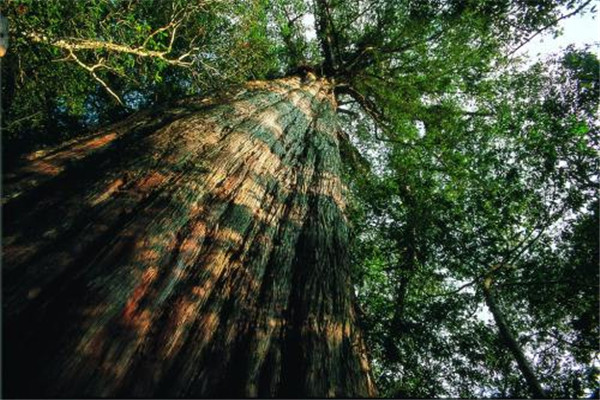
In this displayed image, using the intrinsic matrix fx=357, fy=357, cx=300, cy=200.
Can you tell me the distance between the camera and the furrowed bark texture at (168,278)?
2.75 feet

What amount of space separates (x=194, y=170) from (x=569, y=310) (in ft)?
26.3

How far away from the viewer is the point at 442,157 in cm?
814

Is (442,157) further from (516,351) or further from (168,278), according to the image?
(168,278)

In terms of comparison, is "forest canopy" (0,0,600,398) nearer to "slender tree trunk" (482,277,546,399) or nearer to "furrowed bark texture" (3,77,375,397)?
"slender tree trunk" (482,277,546,399)

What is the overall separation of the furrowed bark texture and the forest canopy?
3.98 meters

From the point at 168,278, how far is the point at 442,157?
26.2ft

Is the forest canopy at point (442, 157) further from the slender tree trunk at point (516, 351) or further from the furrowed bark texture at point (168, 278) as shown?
the furrowed bark texture at point (168, 278)

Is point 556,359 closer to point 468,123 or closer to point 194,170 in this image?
point 468,123

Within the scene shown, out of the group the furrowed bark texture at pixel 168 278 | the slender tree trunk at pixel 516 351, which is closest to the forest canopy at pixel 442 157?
the slender tree trunk at pixel 516 351

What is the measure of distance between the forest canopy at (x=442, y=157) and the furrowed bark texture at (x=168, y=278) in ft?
13.1

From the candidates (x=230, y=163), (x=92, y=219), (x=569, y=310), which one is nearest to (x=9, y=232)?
(x=92, y=219)

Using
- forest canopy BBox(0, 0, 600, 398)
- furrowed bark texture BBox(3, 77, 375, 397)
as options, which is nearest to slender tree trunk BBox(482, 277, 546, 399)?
forest canopy BBox(0, 0, 600, 398)

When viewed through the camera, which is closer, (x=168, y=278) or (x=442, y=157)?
(x=168, y=278)

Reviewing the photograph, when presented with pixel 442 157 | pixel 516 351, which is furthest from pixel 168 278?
pixel 442 157
